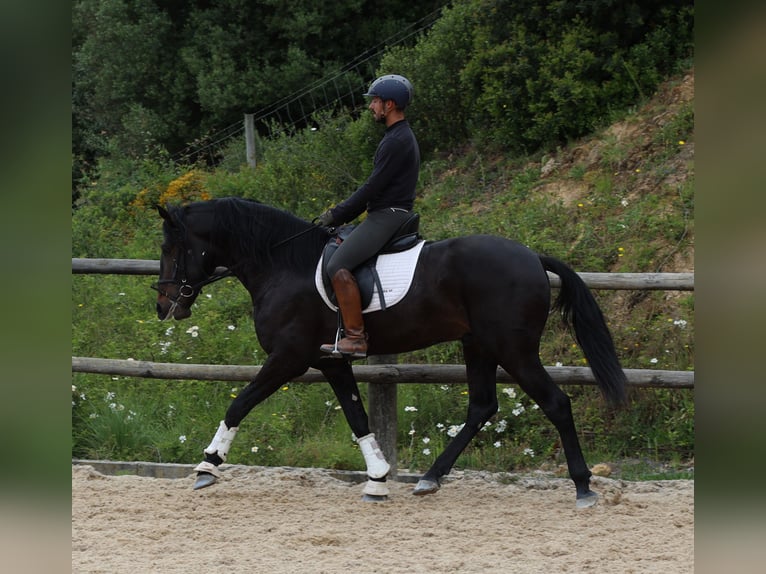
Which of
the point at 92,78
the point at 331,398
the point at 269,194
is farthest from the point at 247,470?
the point at 92,78

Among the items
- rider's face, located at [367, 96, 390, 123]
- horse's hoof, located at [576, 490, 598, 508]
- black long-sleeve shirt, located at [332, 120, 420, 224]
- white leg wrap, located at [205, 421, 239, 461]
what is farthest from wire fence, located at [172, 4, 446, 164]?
horse's hoof, located at [576, 490, 598, 508]

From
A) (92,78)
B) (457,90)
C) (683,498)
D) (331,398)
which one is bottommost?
(683,498)

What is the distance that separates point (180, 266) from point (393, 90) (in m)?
1.77

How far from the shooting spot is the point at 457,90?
39.7 feet

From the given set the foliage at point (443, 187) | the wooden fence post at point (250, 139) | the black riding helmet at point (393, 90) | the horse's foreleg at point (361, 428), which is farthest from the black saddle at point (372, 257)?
the wooden fence post at point (250, 139)

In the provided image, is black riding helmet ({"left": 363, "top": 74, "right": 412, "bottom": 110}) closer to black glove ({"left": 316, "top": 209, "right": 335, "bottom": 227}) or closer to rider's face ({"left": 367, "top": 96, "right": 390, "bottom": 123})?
rider's face ({"left": 367, "top": 96, "right": 390, "bottom": 123})

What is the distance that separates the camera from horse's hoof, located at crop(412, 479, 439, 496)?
546 centimetres

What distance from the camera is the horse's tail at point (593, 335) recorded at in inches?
206

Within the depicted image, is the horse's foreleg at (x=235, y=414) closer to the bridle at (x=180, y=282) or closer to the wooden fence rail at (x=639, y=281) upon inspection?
the bridle at (x=180, y=282)

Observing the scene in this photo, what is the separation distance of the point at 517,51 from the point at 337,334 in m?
6.61

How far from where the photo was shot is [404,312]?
5289 mm

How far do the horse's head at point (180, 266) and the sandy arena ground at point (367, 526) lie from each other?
1226 mm

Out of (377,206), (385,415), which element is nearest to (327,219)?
(377,206)
